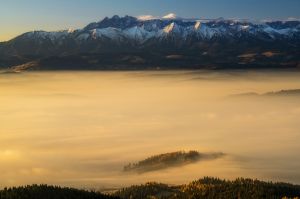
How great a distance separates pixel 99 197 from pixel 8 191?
2558 centimetres

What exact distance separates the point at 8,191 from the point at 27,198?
7.70 metres

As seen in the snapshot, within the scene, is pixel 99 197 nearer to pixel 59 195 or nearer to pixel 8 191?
pixel 59 195

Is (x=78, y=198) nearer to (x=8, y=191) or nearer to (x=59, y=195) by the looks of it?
(x=59, y=195)

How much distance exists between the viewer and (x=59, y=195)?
200 meters

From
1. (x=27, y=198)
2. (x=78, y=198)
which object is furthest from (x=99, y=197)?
(x=27, y=198)

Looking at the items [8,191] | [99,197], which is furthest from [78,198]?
[8,191]

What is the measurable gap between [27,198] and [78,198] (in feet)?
46.0

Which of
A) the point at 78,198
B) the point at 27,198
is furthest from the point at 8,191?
the point at 78,198

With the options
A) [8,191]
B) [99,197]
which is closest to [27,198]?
[8,191]

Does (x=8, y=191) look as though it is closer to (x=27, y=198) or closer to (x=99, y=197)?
(x=27, y=198)

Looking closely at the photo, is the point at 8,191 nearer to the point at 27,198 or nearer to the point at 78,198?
the point at 27,198

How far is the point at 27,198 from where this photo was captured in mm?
192875

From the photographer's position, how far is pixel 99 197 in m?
197

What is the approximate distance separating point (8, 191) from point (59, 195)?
1426 centimetres
